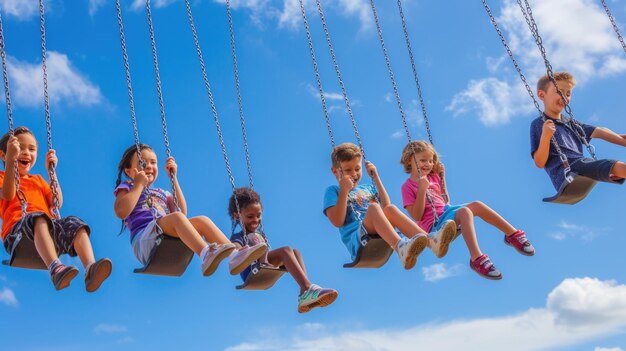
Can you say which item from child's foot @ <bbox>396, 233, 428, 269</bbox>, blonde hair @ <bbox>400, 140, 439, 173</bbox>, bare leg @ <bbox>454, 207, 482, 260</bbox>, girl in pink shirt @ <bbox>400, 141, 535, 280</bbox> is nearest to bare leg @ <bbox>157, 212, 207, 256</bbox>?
child's foot @ <bbox>396, 233, 428, 269</bbox>

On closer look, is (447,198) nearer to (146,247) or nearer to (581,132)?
(581,132)

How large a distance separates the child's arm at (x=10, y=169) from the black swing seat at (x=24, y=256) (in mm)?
521

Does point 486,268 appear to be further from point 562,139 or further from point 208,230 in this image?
point 208,230

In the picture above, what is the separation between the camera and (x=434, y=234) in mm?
7293

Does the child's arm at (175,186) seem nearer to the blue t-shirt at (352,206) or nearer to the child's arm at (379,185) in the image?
the blue t-shirt at (352,206)

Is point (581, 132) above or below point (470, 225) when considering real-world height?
above

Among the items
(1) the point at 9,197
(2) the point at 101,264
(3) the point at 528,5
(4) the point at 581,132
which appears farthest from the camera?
(4) the point at 581,132

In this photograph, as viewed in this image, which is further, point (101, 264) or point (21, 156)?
point (21, 156)

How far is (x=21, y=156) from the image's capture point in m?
7.62

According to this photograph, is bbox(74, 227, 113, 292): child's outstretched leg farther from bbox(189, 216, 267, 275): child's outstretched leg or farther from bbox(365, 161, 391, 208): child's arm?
bbox(365, 161, 391, 208): child's arm

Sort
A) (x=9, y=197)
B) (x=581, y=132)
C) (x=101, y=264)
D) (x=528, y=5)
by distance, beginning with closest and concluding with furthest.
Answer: (x=101, y=264)
(x=9, y=197)
(x=528, y=5)
(x=581, y=132)

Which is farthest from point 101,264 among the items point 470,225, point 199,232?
point 470,225

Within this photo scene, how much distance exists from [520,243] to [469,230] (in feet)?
2.46

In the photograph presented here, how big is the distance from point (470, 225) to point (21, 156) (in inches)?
165
